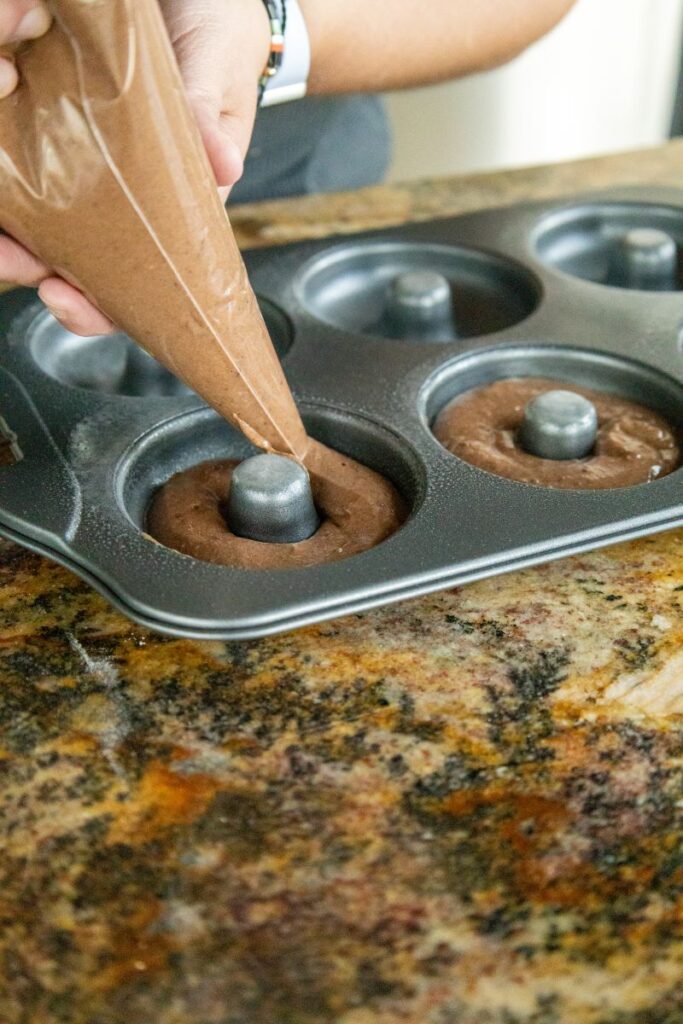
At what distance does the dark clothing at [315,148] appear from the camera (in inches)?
82.0

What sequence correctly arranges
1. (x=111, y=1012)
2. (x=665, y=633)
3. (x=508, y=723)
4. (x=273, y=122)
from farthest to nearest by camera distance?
(x=273, y=122) → (x=665, y=633) → (x=508, y=723) → (x=111, y=1012)

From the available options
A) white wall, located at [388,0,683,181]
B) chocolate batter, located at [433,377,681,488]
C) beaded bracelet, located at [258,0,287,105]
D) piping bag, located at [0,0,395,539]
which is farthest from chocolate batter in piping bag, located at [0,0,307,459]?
white wall, located at [388,0,683,181]

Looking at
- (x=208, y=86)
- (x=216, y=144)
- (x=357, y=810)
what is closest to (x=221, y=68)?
(x=208, y=86)

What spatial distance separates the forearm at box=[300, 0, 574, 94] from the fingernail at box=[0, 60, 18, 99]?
740mm

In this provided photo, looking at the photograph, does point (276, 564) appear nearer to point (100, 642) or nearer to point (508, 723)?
point (100, 642)

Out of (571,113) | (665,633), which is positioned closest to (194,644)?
(665,633)

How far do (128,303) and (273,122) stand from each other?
3.50 ft

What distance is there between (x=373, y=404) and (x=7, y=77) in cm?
52

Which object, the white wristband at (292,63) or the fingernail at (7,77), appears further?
the white wristband at (292,63)

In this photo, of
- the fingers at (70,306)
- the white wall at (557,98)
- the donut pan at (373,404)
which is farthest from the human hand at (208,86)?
the white wall at (557,98)

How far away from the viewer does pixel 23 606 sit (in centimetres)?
108

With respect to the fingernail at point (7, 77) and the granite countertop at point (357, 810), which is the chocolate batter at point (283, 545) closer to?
the granite countertop at point (357, 810)

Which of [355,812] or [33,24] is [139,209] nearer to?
[33,24]

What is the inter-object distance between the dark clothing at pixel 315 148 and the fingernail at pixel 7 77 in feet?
3.50
